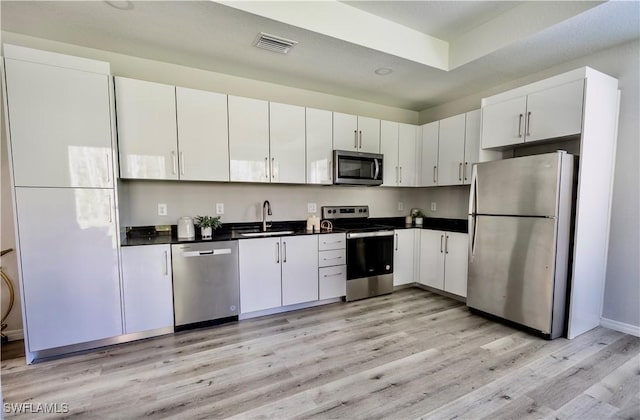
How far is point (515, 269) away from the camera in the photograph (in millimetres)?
2670

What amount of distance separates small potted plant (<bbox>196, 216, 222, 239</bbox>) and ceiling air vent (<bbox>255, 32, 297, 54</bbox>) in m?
1.69

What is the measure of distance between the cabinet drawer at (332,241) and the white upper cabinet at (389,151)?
41.1 inches

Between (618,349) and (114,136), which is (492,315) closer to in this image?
(618,349)

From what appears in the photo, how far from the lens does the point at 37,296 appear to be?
217 centimetres

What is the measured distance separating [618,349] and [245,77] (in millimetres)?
4283

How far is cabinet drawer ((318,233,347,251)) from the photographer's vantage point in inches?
127

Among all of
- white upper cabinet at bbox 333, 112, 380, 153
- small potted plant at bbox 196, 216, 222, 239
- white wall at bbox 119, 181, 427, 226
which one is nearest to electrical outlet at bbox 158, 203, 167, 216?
white wall at bbox 119, 181, 427, 226

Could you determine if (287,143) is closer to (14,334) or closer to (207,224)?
(207,224)

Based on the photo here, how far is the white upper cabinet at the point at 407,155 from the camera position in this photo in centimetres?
395

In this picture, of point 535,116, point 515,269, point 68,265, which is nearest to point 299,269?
point 68,265

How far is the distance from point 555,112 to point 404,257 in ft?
7.11

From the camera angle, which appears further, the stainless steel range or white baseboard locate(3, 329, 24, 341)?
the stainless steel range

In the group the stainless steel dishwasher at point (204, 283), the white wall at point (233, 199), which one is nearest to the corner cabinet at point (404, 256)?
the white wall at point (233, 199)

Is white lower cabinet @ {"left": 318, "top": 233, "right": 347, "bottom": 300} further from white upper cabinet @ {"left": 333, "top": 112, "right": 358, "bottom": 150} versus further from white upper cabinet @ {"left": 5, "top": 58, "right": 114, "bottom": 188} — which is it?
white upper cabinet @ {"left": 5, "top": 58, "right": 114, "bottom": 188}
